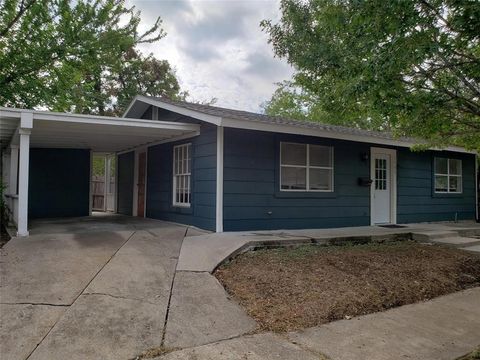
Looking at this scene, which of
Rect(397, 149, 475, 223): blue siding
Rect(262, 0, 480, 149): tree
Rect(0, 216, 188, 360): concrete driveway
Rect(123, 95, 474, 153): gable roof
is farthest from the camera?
Rect(397, 149, 475, 223): blue siding

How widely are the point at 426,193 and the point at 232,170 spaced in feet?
22.6

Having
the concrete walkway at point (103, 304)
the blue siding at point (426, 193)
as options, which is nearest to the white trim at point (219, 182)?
the concrete walkway at point (103, 304)

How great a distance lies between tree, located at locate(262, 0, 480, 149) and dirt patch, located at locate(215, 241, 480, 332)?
227 centimetres

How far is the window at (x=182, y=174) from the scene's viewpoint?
895 centimetres

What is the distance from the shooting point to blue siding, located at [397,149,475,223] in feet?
35.6

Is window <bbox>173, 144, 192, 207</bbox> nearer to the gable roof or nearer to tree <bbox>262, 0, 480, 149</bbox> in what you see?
the gable roof

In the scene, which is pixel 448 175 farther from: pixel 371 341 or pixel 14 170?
pixel 14 170

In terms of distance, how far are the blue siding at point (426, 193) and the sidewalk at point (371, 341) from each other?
6687 mm

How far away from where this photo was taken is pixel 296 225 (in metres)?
8.67

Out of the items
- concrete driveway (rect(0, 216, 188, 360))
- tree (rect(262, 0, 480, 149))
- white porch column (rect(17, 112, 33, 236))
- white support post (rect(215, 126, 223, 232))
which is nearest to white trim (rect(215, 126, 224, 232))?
white support post (rect(215, 126, 223, 232))

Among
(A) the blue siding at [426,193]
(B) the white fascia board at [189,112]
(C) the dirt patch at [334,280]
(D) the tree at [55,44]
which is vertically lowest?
(C) the dirt patch at [334,280]

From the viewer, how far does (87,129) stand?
819cm

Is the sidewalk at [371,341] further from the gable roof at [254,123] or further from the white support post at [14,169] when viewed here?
the white support post at [14,169]

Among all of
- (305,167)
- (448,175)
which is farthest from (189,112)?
(448,175)
